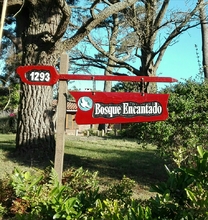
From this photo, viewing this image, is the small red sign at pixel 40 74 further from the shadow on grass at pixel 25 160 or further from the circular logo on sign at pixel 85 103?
the shadow on grass at pixel 25 160

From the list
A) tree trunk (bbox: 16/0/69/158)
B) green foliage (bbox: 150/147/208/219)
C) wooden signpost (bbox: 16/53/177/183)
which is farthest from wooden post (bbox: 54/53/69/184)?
tree trunk (bbox: 16/0/69/158)

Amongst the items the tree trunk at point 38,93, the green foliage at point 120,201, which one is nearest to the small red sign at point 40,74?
the green foliage at point 120,201

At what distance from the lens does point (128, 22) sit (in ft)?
46.7

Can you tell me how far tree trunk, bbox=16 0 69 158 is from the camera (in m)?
9.19

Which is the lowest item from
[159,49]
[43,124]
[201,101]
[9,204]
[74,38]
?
[9,204]

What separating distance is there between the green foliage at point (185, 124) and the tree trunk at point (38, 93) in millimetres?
3040

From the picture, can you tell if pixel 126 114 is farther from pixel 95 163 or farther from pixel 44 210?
pixel 95 163

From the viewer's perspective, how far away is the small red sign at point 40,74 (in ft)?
15.9

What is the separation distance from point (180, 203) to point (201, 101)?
396 cm

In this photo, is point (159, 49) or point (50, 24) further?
point (159, 49)

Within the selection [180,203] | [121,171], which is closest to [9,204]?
[180,203]

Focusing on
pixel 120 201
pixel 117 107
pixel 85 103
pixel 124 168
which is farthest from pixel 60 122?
pixel 124 168

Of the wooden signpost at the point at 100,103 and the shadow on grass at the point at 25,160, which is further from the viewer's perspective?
the shadow on grass at the point at 25,160

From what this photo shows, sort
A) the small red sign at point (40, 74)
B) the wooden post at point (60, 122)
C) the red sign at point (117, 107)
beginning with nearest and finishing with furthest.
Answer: the red sign at point (117, 107), the small red sign at point (40, 74), the wooden post at point (60, 122)
